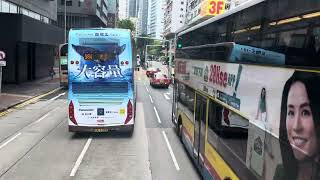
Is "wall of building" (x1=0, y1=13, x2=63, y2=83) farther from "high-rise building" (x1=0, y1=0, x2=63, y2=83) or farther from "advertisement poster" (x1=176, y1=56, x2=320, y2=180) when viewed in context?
"advertisement poster" (x1=176, y1=56, x2=320, y2=180)

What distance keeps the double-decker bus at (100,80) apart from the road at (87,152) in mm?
753

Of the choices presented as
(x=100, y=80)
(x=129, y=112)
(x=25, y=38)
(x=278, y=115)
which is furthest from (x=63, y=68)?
(x=278, y=115)

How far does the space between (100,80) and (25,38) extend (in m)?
23.9

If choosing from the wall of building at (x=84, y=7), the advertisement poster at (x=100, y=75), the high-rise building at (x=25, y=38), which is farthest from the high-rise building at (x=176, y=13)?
the advertisement poster at (x=100, y=75)

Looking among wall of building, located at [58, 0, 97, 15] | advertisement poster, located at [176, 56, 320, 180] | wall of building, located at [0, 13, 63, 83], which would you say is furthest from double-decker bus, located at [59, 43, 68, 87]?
wall of building, located at [58, 0, 97, 15]

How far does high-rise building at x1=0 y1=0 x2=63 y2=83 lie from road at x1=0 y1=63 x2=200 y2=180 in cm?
1642

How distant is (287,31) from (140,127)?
1577 cm

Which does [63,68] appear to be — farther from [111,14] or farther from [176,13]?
[111,14]

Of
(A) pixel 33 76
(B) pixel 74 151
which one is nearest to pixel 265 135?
(B) pixel 74 151

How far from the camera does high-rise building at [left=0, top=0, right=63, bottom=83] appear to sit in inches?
→ 1537

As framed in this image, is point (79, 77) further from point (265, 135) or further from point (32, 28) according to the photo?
point (32, 28)

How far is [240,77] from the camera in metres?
8.06

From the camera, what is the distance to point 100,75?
18.1 meters

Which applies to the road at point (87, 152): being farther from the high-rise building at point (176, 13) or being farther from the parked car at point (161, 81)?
the high-rise building at point (176, 13)
